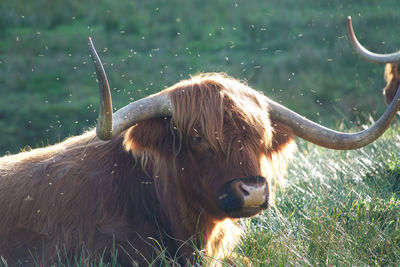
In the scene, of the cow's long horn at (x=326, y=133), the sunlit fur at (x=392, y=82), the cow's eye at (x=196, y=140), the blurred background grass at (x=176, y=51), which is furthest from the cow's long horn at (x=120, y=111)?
the blurred background grass at (x=176, y=51)

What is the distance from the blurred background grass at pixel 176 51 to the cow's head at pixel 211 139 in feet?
24.3

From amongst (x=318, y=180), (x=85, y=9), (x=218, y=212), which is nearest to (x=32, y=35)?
(x=85, y=9)

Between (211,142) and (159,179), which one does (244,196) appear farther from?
(159,179)

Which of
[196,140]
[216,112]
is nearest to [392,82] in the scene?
[216,112]

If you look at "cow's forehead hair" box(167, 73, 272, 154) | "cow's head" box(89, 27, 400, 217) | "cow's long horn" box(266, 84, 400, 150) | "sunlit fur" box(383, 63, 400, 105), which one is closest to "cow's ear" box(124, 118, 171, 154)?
"cow's head" box(89, 27, 400, 217)

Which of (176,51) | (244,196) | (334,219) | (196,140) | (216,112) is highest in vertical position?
(216,112)

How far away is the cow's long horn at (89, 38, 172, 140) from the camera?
10.3 feet

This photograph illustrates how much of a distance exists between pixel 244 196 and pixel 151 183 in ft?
2.47

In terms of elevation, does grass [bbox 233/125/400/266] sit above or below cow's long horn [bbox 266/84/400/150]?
below

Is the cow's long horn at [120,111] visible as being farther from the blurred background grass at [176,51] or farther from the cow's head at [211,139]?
the blurred background grass at [176,51]

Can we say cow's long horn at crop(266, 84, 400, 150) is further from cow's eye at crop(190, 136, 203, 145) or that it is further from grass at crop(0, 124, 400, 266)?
cow's eye at crop(190, 136, 203, 145)

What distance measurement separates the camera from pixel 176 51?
13.8 meters

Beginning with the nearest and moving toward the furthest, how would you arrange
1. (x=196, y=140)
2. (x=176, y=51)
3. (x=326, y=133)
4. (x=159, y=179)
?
(x=196, y=140), (x=159, y=179), (x=326, y=133), (x=176, y=51)

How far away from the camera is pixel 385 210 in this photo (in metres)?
4.07
